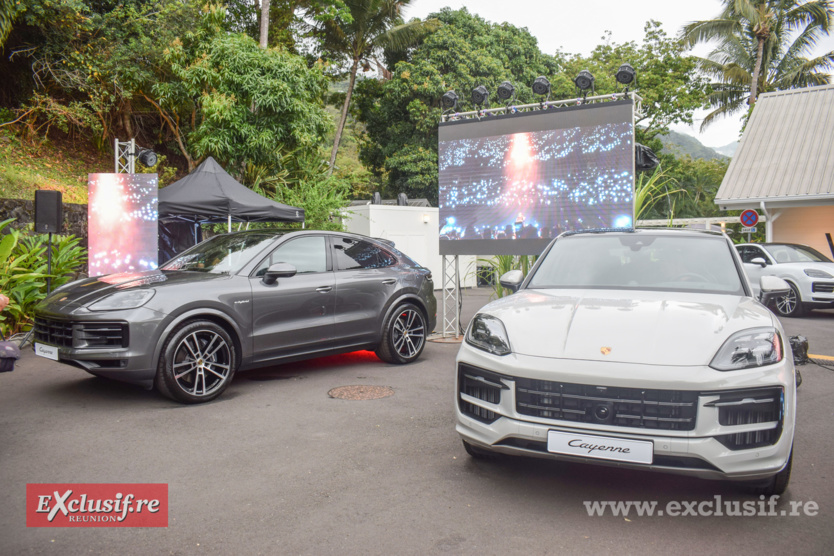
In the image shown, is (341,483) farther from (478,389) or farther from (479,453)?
(478,389)

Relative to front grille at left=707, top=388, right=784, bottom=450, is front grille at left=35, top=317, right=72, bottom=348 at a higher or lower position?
higher

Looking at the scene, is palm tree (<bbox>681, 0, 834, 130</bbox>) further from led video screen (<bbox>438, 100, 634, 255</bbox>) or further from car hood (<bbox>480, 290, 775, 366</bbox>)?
car hood (<bbox>480, 290, 775, 366</bbox>)

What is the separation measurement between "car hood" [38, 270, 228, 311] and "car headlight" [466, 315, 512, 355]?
9.66 feet

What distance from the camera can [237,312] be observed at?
5.57 m

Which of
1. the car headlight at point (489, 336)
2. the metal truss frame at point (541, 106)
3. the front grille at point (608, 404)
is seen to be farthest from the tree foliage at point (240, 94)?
the front grille at point (608, 404)

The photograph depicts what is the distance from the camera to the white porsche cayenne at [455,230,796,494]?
114 inches

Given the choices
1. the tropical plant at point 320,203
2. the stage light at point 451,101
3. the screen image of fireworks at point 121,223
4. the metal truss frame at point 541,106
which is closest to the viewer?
the metal truss frame at point 541,106

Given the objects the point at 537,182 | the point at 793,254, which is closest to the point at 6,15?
the point at 537,182

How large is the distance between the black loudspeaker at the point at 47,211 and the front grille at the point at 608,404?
26.6ft

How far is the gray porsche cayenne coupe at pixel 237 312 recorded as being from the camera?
496cm

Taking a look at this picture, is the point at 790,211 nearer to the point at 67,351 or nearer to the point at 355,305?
the point at 355,305

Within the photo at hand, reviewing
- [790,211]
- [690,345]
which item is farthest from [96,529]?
[790,211]

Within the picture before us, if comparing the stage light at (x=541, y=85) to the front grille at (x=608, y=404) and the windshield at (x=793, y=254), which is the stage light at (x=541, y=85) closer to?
the front grille at (x=608, y=404)

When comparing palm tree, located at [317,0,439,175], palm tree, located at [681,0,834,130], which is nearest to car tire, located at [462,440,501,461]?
palm tree, located at [317,0,439,175]
